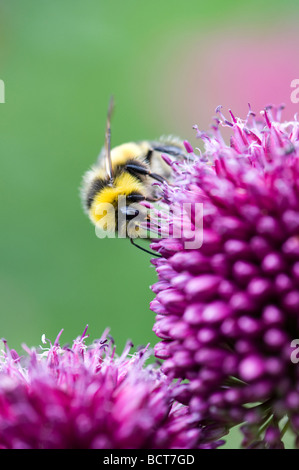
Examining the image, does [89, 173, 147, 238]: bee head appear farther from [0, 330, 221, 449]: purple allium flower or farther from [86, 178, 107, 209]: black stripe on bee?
[0, 330, 221, 449]: purple allium flower

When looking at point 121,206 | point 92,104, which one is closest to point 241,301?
point 121,206

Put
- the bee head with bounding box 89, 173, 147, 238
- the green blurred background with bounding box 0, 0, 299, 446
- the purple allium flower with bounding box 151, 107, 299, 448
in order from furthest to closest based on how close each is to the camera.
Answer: the green blurred background with bounding box 0, 0, 299, 446 < the bee head with bounding box 89, 173, 147, 238 < the purple allium flower with bounding box 151, 107, 299, 448

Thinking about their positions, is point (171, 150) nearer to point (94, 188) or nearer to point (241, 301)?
point (94, 188)

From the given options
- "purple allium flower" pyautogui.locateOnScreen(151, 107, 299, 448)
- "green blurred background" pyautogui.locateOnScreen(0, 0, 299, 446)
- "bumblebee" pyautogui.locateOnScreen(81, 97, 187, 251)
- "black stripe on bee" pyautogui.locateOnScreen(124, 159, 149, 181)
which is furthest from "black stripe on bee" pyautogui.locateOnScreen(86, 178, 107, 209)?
"green blurred background" pyautogui.locateOnScreen(0, 0, 299, 446)

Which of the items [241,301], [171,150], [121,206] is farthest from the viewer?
[171,150]

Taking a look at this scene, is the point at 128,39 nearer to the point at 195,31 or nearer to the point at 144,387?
the point at 195,31

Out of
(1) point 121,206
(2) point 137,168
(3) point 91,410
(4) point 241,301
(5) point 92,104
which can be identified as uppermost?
(5) point 92,104
